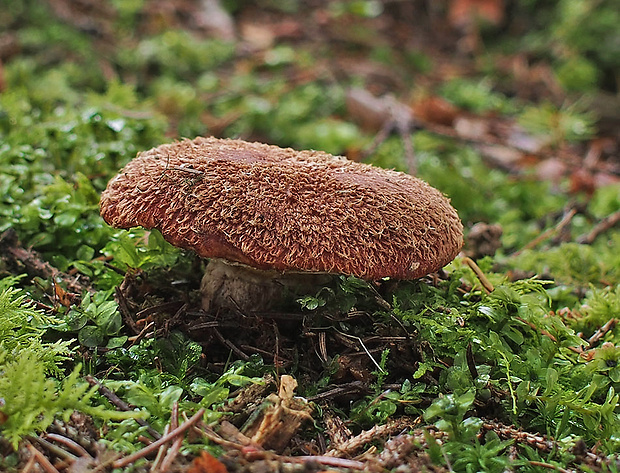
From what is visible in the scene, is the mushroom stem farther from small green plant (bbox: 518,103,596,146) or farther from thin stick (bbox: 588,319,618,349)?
small green plant (bbox: 518,103,596,146)

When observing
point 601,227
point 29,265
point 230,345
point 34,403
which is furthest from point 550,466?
point 601,227

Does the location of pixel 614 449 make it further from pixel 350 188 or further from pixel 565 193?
pixel 565 193

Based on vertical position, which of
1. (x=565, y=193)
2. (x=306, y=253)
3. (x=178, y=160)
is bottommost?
(x=565, y=193)

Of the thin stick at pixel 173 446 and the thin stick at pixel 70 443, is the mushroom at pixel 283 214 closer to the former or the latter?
the thin stick at pixel 173 446

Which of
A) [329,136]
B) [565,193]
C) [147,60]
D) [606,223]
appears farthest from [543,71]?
[147,60]

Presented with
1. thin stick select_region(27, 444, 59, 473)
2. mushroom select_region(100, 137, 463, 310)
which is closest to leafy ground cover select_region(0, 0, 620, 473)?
thin stick select_region(27, 444, 59, 473)
